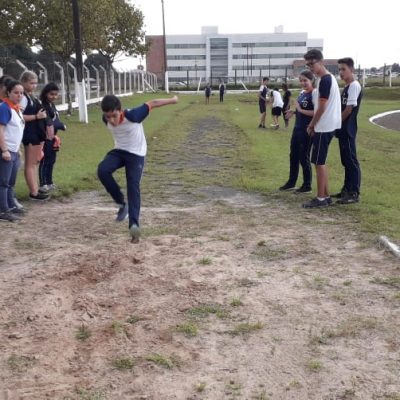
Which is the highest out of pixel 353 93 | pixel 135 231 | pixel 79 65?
pixel 79 65

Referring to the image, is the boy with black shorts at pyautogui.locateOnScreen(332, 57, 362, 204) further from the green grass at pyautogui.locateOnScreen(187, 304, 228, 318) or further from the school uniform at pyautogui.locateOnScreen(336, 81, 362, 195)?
the green grass at pyautogui.locateOnScreen(187, 304, 228, 318)

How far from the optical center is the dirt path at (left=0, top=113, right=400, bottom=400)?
292 cm

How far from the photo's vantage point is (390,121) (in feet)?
80.5

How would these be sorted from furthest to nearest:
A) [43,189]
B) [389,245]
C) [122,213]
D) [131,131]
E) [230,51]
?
1. [230,51]
2. [43,189]
3. [122,213]
4. [131,131]
5. [389,245]

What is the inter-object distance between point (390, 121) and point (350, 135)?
62.0 feet

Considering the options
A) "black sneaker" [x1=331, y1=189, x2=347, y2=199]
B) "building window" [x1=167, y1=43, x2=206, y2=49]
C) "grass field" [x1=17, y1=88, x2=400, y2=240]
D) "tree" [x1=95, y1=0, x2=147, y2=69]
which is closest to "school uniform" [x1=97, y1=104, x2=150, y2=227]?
"grass field" [x1=17, y1=88, x2=400, y2=240]

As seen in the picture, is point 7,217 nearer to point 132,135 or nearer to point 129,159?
point 129,159

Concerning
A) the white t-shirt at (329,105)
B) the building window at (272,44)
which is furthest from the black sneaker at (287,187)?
the building window at (272,44)

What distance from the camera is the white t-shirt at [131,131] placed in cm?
514

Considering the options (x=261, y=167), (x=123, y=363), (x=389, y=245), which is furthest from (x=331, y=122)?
(x=123, y=363)

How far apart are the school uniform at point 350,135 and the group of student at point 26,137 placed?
3907 mm

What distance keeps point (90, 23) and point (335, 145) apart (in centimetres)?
1378

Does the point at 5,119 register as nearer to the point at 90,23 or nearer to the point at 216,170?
the point at 216,170

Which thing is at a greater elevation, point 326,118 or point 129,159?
point 326,118
